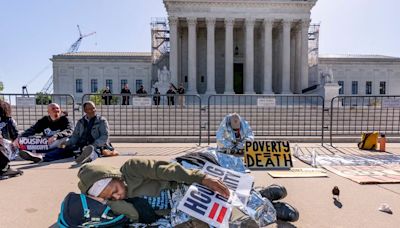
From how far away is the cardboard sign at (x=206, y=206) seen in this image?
2436 millimetres

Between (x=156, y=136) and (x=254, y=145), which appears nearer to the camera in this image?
(x=254, y=145)

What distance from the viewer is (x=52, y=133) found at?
6.84 meters

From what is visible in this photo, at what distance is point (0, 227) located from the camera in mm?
3125

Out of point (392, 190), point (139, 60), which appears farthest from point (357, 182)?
point (139, 60)

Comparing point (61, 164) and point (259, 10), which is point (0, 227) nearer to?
point (61, 164)

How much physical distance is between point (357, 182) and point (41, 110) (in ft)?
39.4

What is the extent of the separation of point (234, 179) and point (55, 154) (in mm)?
5039

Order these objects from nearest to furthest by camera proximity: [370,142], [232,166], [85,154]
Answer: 1. [232,166]
2. [85,154]
3. [370,142]

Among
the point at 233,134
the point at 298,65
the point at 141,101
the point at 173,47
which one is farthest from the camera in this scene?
the point at 298,65

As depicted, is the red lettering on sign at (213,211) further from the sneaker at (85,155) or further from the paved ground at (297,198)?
the sneaker at (85,155)

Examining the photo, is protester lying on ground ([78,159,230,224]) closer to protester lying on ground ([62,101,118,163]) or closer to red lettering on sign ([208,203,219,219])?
red lettering on sign ([208,203,219,219])

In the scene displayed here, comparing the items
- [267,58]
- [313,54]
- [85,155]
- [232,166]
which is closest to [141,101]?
[85,155]

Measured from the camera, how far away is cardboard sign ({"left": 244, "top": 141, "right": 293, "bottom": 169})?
18.8 feet

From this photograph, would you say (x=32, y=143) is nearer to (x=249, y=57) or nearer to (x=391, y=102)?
(x=391, y=102)
